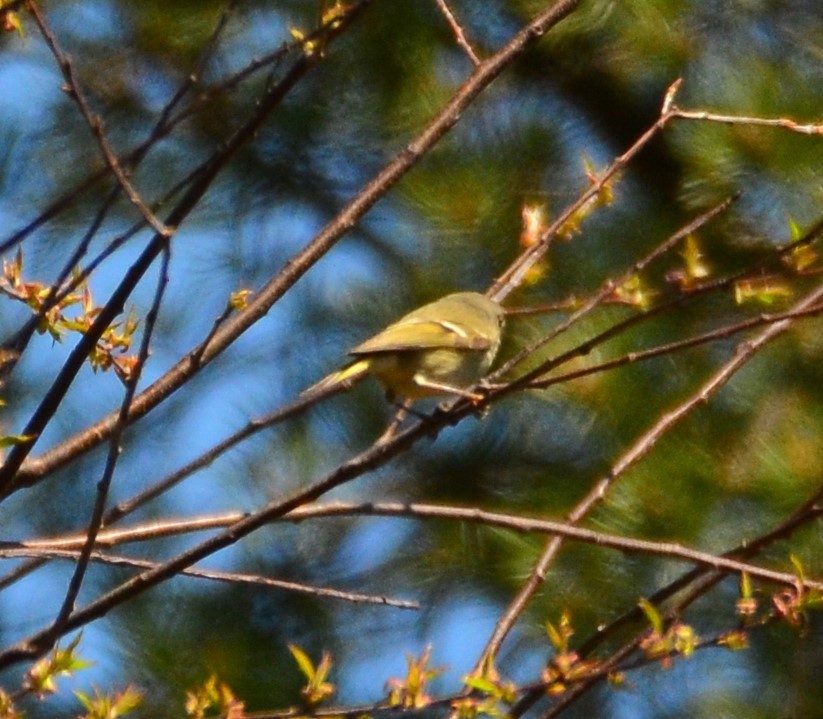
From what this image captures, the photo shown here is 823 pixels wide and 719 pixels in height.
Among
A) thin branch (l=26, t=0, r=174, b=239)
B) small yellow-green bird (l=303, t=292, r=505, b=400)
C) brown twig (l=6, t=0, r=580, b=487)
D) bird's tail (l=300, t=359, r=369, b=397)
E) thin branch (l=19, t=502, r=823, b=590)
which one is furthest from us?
small yellow-green bird (l=303, t=292, r=505, b=400)

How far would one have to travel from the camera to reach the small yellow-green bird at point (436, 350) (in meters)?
1.90

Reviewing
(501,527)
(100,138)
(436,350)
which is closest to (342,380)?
(436,350)

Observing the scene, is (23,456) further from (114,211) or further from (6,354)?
(114,211)

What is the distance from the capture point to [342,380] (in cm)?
174

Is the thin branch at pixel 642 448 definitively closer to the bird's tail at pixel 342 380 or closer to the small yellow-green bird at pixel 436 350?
the bird's tail at pixel 342 380

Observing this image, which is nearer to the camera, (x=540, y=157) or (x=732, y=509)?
(x=732, y=509)

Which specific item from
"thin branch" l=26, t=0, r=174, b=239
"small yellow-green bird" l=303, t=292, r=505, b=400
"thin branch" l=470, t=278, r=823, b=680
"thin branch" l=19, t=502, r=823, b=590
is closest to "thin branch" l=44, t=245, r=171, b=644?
"thin branch" l=26, t=0, r=174, b=239

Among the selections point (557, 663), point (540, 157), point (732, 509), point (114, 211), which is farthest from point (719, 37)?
point (557, 663)

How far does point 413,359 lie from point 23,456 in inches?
37.4

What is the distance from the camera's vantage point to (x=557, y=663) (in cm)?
118

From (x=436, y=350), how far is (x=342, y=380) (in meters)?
0.29

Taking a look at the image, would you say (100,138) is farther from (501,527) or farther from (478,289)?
(478,289)

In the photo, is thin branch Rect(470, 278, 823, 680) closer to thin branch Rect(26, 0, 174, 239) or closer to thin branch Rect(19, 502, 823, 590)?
thin branch Rect(19, 502, 823, 590)

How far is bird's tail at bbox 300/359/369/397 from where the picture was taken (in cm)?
154
